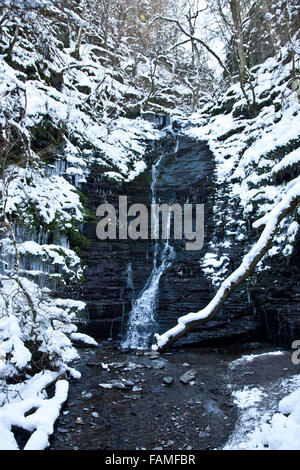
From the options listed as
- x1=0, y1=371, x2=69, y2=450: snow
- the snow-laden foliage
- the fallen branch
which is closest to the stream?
x1=0, y1=371, x2=69, y2=450: snow

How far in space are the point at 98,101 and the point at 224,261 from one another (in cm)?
1008

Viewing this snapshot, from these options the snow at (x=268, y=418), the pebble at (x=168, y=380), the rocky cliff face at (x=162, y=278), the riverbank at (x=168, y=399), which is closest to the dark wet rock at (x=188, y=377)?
the riverbank at (x=168, y=399)

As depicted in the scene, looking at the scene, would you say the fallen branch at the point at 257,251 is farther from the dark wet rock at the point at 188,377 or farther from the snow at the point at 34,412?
the snow at the point at 34,412

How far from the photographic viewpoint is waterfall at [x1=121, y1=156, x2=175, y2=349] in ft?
28.9

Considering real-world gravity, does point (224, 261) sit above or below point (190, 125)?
below

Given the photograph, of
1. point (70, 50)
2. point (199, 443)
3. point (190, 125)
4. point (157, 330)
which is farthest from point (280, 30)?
point (199, 443)

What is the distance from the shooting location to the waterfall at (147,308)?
881 centimetres

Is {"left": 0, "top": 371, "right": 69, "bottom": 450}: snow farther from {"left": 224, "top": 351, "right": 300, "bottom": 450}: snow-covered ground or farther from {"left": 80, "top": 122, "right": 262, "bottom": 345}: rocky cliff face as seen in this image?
{"left": 80, "top": 122, "right": 262, "bottom": 345}: rocky cliff face

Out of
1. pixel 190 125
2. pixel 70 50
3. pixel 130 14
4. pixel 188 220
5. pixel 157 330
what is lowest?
A: pixel 157 330

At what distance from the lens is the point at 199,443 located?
3975 mm

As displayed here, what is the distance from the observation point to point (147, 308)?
9430 mm
